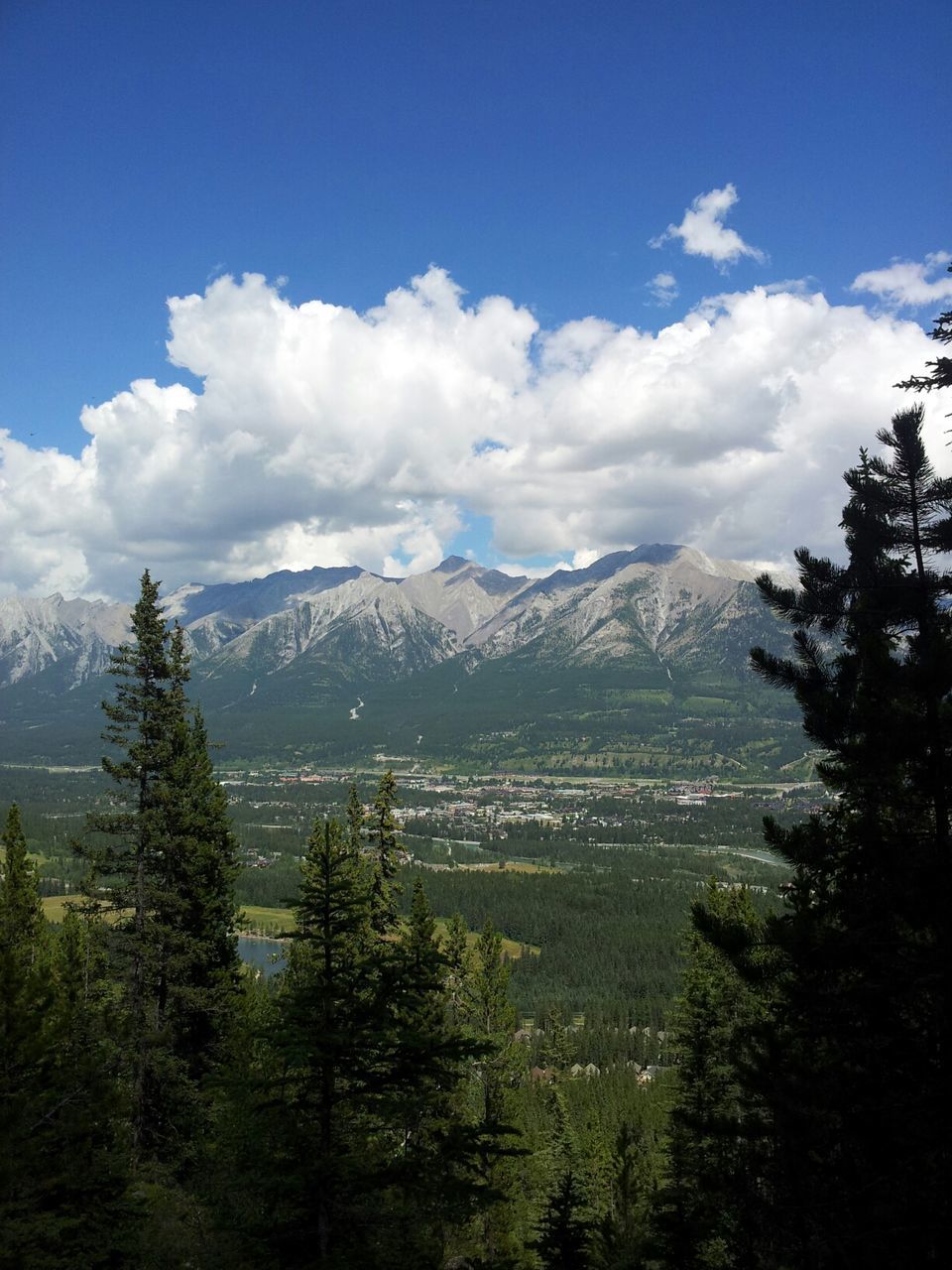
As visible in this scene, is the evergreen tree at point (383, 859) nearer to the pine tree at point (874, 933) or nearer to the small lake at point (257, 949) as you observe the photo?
the pine tree at point (874, 933)

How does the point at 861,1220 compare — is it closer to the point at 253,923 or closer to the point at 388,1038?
the point at 388,1038

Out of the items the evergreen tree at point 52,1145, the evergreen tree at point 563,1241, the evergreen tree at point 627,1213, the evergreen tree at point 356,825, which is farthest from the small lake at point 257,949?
the evergreen tree at point 52,1145

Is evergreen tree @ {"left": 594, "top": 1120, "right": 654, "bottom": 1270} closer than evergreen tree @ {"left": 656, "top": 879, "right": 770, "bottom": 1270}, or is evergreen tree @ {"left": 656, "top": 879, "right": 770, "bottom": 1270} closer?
evergreen tree @ {"left": 656, "top": 879, "right": 770, "bottom": 1270}

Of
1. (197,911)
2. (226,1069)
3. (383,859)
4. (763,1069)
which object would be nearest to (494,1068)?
(383,859)

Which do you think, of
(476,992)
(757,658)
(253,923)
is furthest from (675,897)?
(757,658)

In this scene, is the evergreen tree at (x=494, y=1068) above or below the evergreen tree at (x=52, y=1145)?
below

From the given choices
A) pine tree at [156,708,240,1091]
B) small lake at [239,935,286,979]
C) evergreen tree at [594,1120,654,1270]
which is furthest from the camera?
small lake at [239,935,286,979]

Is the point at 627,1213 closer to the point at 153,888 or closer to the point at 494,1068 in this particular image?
the point at 494,1068

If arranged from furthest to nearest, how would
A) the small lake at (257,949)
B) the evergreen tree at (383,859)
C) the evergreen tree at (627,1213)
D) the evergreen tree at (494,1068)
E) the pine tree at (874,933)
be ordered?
the small lake at (257,949)
the evergreen tree at (383,859)
the evergreen tree at (494,1068)
the evergreen tree at (627,1213)
the pine tree at (874,933)

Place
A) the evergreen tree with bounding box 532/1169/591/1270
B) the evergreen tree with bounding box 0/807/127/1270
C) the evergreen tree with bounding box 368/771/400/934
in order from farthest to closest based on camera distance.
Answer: the evergreen tree with bounding box 368/771/400/934, the evergreen tree with bounding box 532/1169/591/1270, the evergreen tree with bounding box 0/807/127/1270

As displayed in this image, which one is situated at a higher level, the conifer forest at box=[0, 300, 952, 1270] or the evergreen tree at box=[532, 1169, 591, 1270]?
the conifer forest at box=[0, 300, 952, 1270]

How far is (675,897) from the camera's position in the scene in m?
147

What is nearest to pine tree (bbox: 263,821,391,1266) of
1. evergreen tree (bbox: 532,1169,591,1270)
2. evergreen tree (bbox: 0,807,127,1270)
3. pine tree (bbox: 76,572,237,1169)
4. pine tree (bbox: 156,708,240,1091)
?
evergreen tree (bbox: 0,807,127,1270)

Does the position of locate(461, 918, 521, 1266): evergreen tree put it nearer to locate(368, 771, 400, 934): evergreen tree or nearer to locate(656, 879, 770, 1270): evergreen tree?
locate(368, 771, 400, 934): evergreen tree
